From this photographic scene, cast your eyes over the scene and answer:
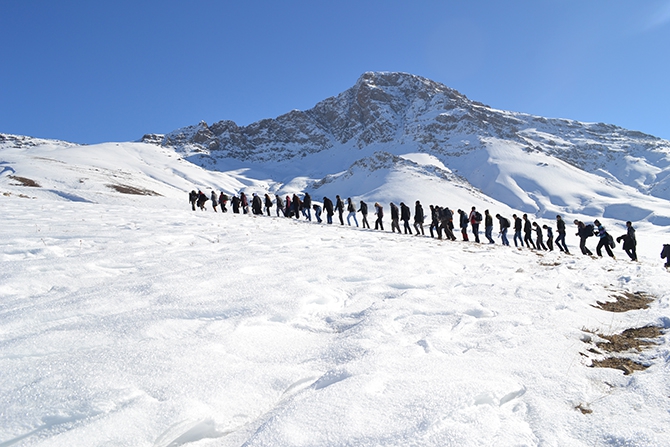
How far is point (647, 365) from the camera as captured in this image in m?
3.16

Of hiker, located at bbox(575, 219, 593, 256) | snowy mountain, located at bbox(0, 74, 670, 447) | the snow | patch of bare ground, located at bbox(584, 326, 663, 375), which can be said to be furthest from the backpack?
patch of bare ground, located at bbox(584, 326, 663, 375)

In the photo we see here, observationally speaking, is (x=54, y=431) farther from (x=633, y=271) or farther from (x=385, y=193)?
(x=385, y=193)

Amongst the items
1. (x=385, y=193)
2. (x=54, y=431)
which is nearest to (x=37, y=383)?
(x=54, y=431)

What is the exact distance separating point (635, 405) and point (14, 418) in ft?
13.4

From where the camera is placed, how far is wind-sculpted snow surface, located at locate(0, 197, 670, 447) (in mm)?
2053

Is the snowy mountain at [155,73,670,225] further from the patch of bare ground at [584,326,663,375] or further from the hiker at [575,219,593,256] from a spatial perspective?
the patch of bare ground at [584,326,663,375]

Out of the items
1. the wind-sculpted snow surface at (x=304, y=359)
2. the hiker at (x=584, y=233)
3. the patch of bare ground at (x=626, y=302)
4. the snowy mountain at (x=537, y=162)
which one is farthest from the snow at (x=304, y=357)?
the snowy mountain at (x=537, y=162)

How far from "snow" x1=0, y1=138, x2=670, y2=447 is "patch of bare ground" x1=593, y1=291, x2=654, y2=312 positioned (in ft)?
0.57

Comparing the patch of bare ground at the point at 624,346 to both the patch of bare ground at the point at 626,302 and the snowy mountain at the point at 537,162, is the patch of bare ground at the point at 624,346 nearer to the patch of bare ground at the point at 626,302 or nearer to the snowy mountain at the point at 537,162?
the patch of bare ground at the point at 626,302

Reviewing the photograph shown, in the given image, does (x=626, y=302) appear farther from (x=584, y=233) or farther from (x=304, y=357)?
(x=584, y=233)

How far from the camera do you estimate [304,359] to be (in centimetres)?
301

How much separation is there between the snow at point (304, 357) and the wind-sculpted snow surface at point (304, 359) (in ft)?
0.05

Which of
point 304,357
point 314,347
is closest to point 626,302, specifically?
point 314,347

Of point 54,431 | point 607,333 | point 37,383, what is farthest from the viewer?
point 607,333
